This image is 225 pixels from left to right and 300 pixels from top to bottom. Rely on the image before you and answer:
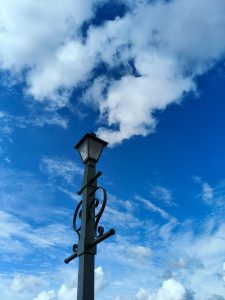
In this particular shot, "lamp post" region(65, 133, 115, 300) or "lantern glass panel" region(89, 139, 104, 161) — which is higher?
"lantern glass panel" region(89, 139, 104, 161)

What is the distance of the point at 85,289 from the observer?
475 centimetres

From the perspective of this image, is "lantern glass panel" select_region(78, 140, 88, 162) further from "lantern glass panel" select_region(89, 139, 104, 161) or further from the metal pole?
the metal pole

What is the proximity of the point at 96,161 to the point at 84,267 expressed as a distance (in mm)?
1991

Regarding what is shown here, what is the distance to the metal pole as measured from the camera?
4785 mm

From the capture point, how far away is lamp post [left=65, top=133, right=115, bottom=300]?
4.85 meters

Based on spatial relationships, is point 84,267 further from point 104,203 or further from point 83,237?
point 104,203

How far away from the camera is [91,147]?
6145 mm

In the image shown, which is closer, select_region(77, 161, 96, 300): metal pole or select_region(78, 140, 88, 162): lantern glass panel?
select_region(77, 161, 96, 300): metal pole

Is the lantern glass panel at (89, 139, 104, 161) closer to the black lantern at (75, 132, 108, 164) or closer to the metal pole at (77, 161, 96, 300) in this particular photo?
the black lantern at (75, 132, 108, 164)

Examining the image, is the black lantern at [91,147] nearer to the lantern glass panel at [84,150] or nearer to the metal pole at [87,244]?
the lantern glass panel at [84,150]

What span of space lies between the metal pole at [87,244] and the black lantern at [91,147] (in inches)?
6.2

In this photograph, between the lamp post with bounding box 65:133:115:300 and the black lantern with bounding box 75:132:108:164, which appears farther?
the black lantern with bounding box 75:132:108:164

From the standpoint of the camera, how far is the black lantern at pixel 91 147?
20.1 feet

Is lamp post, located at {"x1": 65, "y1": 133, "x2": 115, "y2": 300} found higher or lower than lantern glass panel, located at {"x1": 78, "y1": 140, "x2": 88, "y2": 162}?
lower
